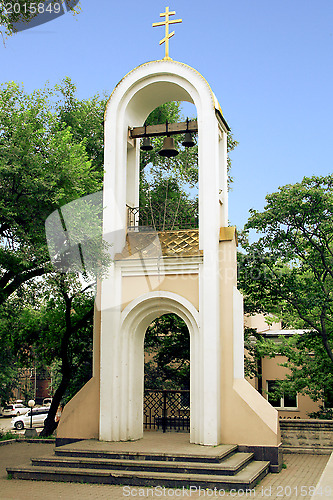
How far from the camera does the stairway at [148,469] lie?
31.4 ft

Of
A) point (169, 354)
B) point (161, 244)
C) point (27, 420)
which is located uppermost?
point (161, 244)

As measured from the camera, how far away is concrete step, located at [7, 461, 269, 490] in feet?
30.8

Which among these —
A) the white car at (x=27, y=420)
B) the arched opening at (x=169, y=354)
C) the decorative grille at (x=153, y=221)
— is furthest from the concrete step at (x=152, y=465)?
the white car at (x=27, y=420)

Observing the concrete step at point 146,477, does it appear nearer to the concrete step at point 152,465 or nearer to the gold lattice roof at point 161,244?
the concrete step at point 152,465

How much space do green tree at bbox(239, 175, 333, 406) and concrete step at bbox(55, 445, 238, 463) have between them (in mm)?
8341

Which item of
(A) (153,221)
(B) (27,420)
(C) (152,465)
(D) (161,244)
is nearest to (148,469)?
(C) (152,465)

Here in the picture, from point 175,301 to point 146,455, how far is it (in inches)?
139

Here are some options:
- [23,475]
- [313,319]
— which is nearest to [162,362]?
[313,319]

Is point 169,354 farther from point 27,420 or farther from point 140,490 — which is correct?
point 27,420

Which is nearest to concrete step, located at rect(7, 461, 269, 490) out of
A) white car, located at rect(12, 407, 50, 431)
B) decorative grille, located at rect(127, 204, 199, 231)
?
decorative grille, located at rect(127, 204, 199, 231)

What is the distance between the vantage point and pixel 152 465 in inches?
394

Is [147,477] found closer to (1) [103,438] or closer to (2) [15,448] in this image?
(1) [103,438]

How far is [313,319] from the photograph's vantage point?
2016 cm

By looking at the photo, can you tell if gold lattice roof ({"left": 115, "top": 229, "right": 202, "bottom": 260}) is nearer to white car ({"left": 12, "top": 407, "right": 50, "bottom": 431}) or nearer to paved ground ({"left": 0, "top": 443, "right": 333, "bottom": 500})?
paved ground ({"left": 0, "top": 443, "right": 333, "bottom": 500})
